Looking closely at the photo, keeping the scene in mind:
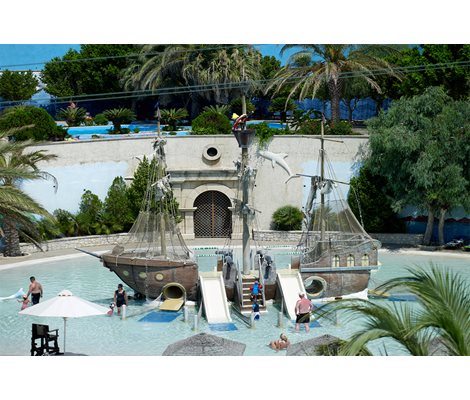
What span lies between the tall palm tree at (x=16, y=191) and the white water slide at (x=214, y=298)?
213 inches

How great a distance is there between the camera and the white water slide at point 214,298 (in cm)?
2453

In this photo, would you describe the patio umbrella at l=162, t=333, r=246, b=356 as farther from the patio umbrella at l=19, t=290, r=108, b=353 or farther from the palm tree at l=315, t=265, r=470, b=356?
the palm tree at l=315, t=265, r=470, b=356

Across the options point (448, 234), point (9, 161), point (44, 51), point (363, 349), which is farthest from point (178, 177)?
point (363, 349)

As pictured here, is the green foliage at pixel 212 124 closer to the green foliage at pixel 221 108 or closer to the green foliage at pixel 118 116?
the green foliage at pixel 221 108

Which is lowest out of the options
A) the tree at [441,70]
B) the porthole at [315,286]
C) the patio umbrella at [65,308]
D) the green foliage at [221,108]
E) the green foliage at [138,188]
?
the porthole at [315,286]

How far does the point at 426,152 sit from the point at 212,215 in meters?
10.5

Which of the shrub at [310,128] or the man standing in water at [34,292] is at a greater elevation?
the shrub at [310,128]

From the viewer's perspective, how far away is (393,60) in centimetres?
4612

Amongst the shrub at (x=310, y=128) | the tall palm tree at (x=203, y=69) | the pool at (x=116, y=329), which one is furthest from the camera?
the tall palm tree at (x=203, y=69)

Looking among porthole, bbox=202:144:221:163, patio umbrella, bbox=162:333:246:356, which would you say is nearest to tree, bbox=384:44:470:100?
porthole, bbox=202:144:221:163

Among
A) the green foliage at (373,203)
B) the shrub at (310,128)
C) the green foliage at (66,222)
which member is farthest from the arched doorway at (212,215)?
the green foliage at (373,203)

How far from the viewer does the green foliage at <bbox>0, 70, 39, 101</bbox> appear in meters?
47.5

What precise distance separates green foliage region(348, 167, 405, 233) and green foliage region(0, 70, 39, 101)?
21.5 m

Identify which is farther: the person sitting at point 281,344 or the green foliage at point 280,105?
the green foliage at point 280,105
